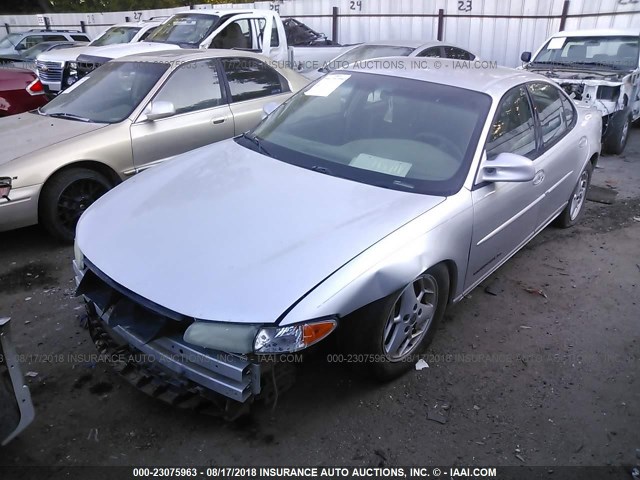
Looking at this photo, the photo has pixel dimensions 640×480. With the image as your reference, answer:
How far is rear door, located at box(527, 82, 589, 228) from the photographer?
12.6 feet

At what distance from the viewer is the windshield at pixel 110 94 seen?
194 inches

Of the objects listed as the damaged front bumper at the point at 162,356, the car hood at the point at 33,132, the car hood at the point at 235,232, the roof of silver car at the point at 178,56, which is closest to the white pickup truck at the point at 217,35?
the roof of silver car at the point at 178,56

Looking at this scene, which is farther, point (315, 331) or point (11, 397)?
point (11, 397)

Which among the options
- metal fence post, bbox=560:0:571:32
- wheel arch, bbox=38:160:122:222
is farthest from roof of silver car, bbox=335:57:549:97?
metal fence post, bbox=560:0:571:32

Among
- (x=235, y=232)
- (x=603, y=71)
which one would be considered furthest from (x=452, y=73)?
(x=603, y=71)

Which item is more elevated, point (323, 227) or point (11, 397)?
point (323, 227)

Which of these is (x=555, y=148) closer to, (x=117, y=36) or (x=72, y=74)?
(x=72, y=74)

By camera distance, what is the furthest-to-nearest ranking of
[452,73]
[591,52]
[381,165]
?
[591,52]
[452,73]
[381,165]

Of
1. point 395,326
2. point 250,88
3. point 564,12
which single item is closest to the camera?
point 395,326

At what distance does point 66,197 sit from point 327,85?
241cm

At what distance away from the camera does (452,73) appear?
12.0 ft

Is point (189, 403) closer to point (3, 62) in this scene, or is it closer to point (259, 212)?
point (259, 212)

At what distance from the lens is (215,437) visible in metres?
2.53

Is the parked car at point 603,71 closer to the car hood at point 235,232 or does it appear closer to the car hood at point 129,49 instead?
the car hood at point 235,232
